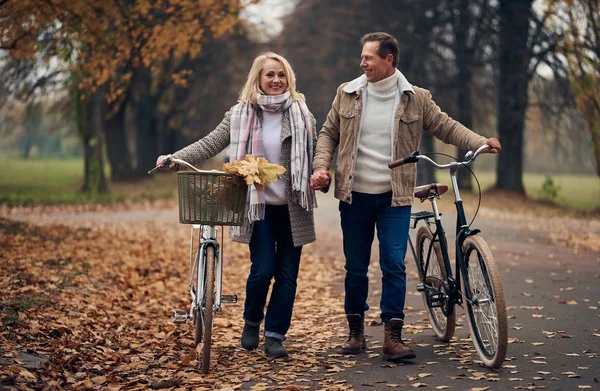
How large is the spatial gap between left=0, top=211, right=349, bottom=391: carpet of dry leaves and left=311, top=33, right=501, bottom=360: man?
63cm

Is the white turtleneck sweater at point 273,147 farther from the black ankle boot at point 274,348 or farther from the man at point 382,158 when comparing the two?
the black ankle boot at point 274,348

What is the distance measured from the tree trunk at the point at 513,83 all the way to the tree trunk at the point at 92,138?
12095 mm

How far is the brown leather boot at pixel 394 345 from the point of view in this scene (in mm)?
5947

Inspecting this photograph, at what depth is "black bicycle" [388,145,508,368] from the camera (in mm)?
5477

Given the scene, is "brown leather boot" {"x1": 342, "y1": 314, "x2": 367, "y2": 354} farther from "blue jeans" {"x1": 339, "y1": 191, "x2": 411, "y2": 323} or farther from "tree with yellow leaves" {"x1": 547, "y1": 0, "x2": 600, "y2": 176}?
"tree with yellow leaves" {"x1": 547, "y1": 0, "x2": 600, "y2": 176}

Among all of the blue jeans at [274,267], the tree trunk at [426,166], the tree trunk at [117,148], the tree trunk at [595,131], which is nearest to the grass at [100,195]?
the tree trunk at [117,148]

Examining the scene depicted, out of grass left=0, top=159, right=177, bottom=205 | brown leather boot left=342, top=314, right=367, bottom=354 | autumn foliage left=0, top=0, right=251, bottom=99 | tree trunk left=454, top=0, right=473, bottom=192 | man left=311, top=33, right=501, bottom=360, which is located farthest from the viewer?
tree trunk left=454, top=0, right=473, bottom=192

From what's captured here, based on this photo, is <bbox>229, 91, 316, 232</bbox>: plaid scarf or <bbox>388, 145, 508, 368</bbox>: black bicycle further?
<bbox>229, 91, 316, 232</bbox>: plaid scarf

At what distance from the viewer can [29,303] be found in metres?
7.50

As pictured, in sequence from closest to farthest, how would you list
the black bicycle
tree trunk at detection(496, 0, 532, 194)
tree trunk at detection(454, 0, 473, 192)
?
the black bicycle < tree trunk at detection(496, 0, 532, 194) < tree trunk at detection(454, 0, 473, 192)

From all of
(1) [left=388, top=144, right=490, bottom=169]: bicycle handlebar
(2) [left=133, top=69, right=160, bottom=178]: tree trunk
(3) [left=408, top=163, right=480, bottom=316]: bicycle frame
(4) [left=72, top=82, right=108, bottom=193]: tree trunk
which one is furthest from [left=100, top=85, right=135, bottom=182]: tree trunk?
(1) [left=388, top=144, right=490, bottom=169]: bicycle handlebar

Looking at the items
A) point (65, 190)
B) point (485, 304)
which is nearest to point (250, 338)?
point (485, 304)

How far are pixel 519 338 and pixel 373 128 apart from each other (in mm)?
1941

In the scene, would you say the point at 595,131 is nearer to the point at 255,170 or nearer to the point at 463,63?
the point at 463,63
